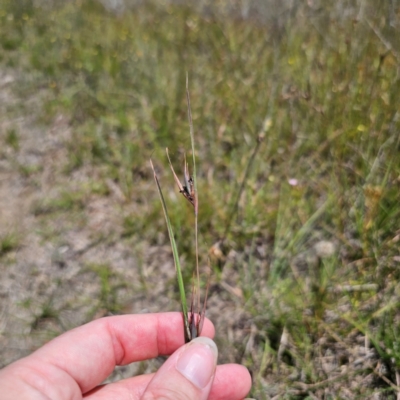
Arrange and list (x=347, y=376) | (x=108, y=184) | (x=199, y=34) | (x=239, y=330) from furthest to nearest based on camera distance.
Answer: (x=199, y=34), (x=108, y=184), (x=239, y=330), (x=347, y=376)

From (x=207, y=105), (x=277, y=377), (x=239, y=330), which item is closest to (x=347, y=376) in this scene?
(x=277, y=377)

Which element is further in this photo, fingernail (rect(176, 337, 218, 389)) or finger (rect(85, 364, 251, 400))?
finger (rect(85, 364, 251, 400))

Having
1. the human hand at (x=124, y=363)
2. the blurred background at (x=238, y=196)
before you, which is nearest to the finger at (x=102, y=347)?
the human hand at (x=124, y=363)

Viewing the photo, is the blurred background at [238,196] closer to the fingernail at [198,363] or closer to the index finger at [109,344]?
the index finger at [109,344]

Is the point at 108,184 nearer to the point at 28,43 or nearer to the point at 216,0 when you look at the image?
the point at 28,43

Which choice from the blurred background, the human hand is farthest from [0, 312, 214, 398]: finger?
the blurred background

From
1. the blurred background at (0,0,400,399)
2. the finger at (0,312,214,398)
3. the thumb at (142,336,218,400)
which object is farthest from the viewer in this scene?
the blurred background at (0,0,400,399)

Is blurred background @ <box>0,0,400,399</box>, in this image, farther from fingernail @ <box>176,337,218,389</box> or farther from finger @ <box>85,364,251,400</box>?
fingernail @ <box>176,337,218,389</box>
